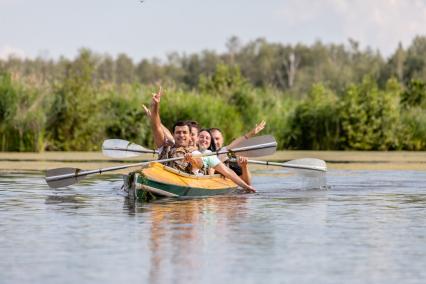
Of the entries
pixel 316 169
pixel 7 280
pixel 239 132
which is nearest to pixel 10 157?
pixel 239 132

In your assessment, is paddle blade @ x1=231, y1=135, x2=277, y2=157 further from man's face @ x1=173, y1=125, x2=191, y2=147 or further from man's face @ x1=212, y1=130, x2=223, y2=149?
man's face @ x1=173, y1=125, x2=191, y2=147

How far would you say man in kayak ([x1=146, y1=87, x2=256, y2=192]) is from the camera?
17328 mm

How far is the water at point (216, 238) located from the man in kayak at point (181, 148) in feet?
2.06

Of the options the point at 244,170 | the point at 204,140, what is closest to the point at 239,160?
the point at 244,170

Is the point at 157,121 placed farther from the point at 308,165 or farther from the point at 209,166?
the point at 308,165

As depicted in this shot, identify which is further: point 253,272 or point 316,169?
point 316,169

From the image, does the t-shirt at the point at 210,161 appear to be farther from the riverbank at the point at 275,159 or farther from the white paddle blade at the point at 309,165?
the riverbank at the point at 275,159

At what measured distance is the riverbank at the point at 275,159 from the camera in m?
24.8

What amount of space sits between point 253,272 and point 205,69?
8076 cm

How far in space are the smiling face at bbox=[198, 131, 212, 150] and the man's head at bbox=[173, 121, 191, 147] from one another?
42.4 inches

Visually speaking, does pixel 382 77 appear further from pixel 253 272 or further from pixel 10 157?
pixel 253 272

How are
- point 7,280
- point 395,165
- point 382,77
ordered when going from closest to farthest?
point 7,280 → point 395,165 → point 382,77

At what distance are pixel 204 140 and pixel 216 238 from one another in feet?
23.7

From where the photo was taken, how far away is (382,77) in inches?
2692
